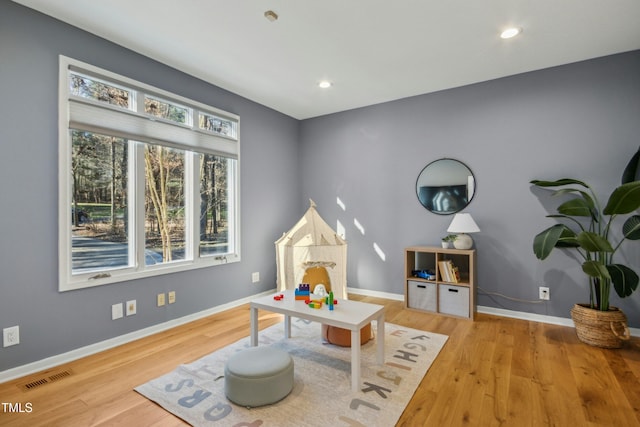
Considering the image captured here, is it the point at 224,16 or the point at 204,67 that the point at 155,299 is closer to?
the point at 204,67

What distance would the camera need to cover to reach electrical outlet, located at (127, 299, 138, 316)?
279 cm

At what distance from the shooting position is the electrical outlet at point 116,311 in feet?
8.81

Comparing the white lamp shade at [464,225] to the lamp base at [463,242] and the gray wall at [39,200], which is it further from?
the gray wall at [39,200]

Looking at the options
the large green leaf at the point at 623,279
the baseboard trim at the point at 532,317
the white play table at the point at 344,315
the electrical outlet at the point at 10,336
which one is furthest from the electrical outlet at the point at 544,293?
the electrical outlet at the point at 10,336

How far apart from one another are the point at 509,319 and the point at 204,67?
4.17 metres

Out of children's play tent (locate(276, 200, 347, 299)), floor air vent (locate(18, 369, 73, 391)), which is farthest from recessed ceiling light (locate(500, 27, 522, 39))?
floor air vent (locate(18, 369, 73, 391))

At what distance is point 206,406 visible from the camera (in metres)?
1.84

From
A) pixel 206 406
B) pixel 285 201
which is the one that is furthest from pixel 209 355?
pixel 285 201

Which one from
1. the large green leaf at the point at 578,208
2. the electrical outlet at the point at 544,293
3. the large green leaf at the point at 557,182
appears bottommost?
the electrical outlet at the point at 544,293

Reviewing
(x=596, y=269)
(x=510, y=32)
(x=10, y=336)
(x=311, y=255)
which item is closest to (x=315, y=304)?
(x=311, y=255)

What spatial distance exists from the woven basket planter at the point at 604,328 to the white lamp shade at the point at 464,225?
1139 mm

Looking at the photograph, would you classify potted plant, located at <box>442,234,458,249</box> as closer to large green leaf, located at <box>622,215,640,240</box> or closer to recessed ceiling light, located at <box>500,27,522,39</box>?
large green leaf, located at <box>622,215,640,240</box>

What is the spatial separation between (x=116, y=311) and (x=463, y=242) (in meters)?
3.49

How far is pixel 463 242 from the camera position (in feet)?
11.2
